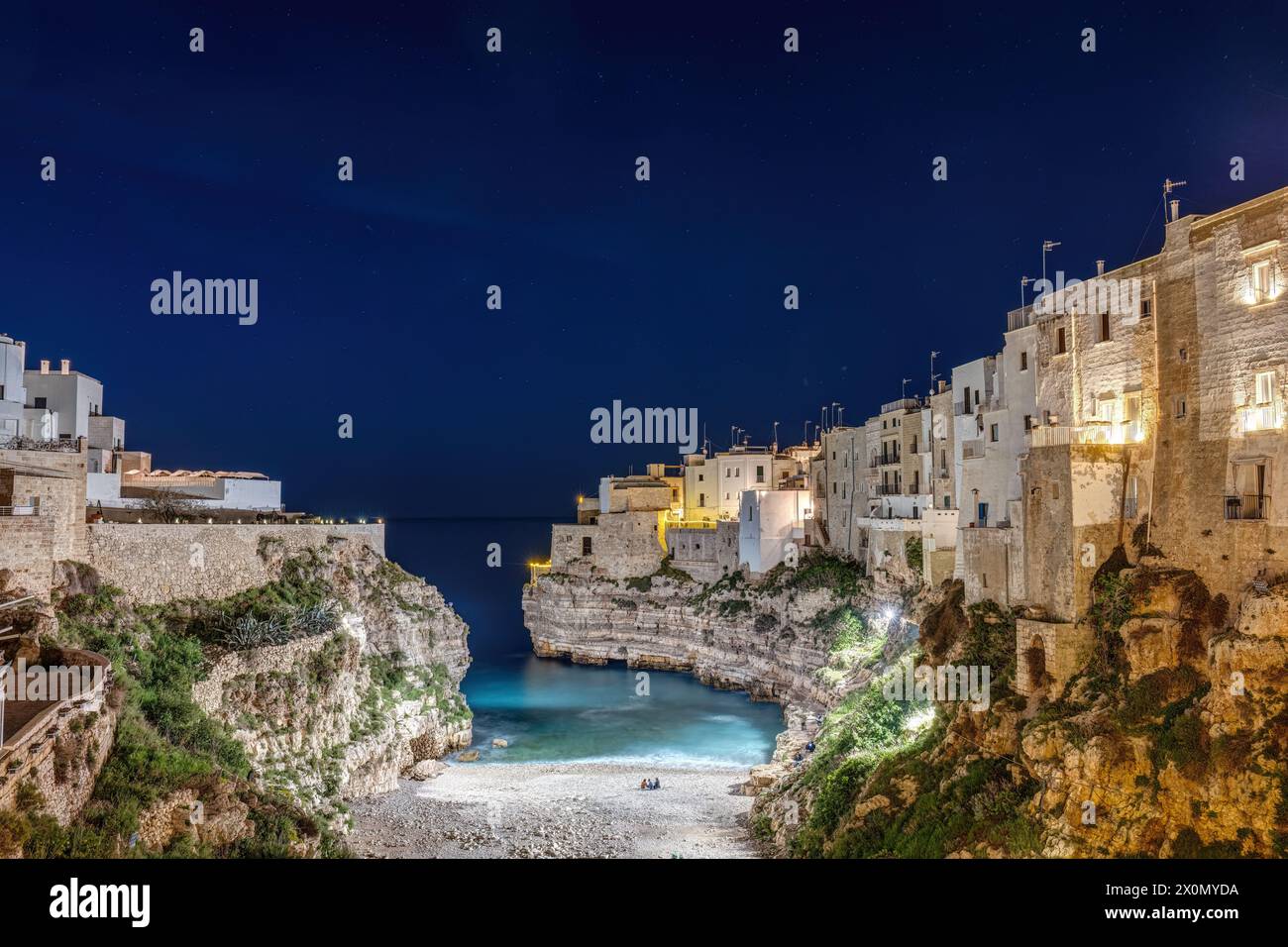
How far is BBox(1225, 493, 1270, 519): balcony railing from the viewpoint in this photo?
48.4 ft

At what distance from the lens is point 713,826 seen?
22.8 meters

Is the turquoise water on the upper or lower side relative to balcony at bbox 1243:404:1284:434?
lower

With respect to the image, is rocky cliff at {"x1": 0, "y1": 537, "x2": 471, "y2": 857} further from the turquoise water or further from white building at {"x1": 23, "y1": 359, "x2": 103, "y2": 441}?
white building at {"x1": 23, "y1": 359, "x2": 103, "y2": 441}

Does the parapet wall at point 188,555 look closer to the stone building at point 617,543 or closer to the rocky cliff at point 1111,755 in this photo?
the rocky cliff at point 1111,755

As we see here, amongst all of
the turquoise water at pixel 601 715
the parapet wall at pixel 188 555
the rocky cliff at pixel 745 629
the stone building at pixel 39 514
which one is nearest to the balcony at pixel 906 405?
the rocky cliff at pixel 745 629

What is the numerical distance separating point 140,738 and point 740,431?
6022cm

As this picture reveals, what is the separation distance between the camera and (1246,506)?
1507cm

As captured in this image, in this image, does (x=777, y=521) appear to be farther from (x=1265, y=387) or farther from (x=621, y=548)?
(x=1265, y=387)

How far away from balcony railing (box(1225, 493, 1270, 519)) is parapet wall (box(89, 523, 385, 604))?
82.6ft

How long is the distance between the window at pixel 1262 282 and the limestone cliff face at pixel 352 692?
22.4 m

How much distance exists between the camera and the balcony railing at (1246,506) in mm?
14766

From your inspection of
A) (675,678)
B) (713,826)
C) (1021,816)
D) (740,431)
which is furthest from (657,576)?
(1021,816)

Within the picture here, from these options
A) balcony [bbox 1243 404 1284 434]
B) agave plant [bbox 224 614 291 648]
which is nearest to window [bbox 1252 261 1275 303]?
balcony [bbox 1243 404 1284 434]

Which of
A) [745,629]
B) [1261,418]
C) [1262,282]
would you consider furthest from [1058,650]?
[745,629]
